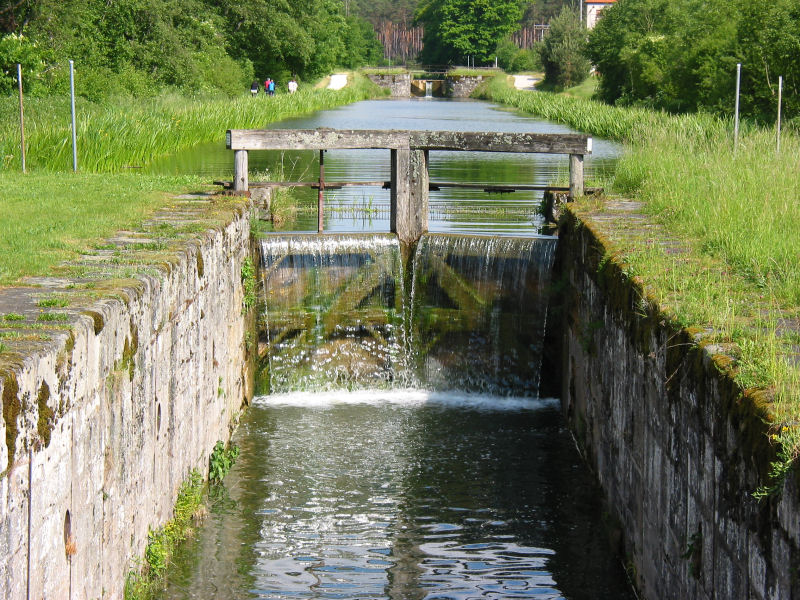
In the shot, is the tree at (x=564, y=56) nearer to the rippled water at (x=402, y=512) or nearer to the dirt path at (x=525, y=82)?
the dirt path at (x=525, y=82)

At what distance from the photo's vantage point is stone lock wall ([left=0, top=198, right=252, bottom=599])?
4059 mm

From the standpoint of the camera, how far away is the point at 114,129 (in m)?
18.0

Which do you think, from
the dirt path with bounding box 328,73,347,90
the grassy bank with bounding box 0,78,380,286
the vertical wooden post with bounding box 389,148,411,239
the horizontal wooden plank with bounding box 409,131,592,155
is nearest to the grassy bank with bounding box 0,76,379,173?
the grassy bank with bounding box 0,78,380,286

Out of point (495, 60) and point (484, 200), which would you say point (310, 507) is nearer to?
point (484, 200)

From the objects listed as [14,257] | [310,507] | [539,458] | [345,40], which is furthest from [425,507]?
[345,40]

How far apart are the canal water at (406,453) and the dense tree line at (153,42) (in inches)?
706

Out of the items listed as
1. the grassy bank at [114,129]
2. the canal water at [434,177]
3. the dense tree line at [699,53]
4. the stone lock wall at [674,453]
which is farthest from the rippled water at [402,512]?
the dense tree line at [699,53]

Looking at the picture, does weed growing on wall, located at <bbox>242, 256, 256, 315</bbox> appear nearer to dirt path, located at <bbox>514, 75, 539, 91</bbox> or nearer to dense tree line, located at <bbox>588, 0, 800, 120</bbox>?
dense tree line, located at <bbox>588, 0, 800, 120</bbox>

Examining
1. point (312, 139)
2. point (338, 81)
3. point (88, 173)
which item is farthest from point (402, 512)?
point (338, 81)

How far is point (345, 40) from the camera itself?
86500 mm

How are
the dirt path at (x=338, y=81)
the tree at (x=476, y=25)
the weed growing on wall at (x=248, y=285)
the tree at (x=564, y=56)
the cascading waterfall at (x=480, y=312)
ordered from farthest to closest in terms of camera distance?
the tree at (x=476, y=25), the dirt path at (x=338, y=81), the tree at (x=564, y=56), the cascading waterfall at (x=480, y=312), the weed growing on wall at (x=248, y=285)

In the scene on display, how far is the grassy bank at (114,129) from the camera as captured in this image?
1617 cm

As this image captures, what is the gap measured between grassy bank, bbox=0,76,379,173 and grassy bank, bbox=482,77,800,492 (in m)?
8.18

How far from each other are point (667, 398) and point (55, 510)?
10.0 feet
